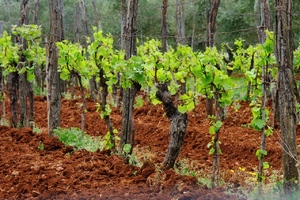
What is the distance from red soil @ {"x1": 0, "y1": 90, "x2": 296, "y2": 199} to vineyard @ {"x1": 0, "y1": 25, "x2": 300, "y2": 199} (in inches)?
0.5

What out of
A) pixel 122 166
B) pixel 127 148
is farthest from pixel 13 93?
pixel 122 166

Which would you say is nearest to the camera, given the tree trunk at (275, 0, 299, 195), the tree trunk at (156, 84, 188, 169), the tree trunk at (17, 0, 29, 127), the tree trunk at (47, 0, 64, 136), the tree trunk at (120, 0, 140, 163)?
the tree trunk at (275, 0, 299, 195)

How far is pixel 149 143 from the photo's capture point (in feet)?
29.6

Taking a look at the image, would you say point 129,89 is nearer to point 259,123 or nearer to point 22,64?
point 259,123

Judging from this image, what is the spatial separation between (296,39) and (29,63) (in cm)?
1675

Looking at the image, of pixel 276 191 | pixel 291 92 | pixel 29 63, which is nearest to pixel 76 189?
pixel 276 191

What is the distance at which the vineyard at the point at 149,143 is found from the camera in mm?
4805

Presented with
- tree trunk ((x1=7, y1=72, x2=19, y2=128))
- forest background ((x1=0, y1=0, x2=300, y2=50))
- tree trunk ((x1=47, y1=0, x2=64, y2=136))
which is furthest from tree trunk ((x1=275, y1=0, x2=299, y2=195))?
forest background ((x1=0, y1=0, x2=300, y2=50))

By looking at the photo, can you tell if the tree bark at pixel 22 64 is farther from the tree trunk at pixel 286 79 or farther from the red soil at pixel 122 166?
the tree trunk at pixel 286 79

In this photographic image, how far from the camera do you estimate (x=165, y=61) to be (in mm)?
5738

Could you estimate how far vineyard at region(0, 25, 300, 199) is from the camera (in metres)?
4.80

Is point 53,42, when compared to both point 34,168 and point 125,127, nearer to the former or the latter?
point 125,127

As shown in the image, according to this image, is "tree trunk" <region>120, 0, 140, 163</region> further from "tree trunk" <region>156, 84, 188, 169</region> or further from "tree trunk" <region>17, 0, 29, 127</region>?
"tree trunk" <region>17, 0, 29, 127</region>

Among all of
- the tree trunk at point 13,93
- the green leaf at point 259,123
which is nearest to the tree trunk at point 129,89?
the green leaf at point 259,123
